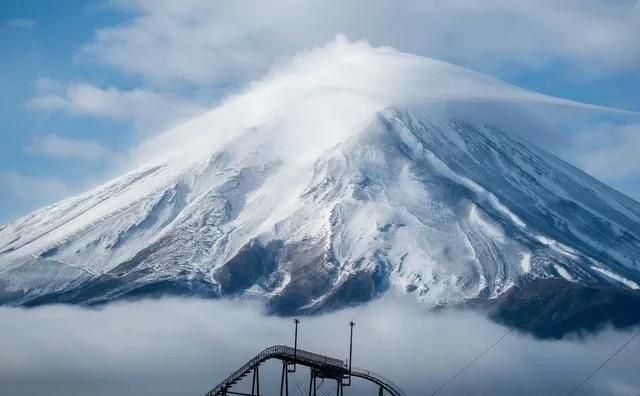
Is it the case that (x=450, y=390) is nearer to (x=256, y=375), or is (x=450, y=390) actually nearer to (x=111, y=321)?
(x=111, y=321)

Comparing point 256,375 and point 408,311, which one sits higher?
point 408,311

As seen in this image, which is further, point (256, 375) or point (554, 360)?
point (554, 360)

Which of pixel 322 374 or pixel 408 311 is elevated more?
pixel 408 311

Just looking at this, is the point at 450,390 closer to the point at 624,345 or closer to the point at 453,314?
the point at 453,314

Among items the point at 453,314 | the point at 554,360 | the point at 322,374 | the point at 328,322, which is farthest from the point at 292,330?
the point at 322,374

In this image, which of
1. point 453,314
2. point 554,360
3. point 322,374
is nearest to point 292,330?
point 453,314

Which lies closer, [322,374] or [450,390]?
[322,374]

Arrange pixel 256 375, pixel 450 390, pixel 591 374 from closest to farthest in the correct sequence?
pixel 256 375
pixel 450 390
pixel 591 374

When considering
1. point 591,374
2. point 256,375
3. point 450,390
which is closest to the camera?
point 256,375
